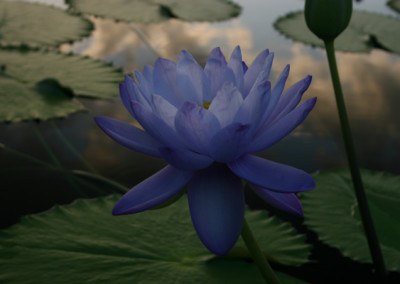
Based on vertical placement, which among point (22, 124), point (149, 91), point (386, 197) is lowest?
point (22, 124)

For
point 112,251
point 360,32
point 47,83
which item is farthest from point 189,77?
point 360,32

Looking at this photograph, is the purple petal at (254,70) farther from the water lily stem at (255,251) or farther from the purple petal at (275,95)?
the water lily stem at (255,251)

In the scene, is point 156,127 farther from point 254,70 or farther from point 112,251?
point 112,251

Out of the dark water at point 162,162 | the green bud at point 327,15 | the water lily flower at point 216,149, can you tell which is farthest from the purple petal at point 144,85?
the dark water at point 162,162

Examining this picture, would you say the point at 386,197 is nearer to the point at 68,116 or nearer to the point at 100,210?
the point at 100,210

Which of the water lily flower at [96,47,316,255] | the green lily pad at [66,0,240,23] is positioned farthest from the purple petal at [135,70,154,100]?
the green lily pad at [66,0,240,23]

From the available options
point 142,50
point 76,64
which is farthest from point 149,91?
point 142,50

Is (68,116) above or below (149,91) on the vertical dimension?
below
